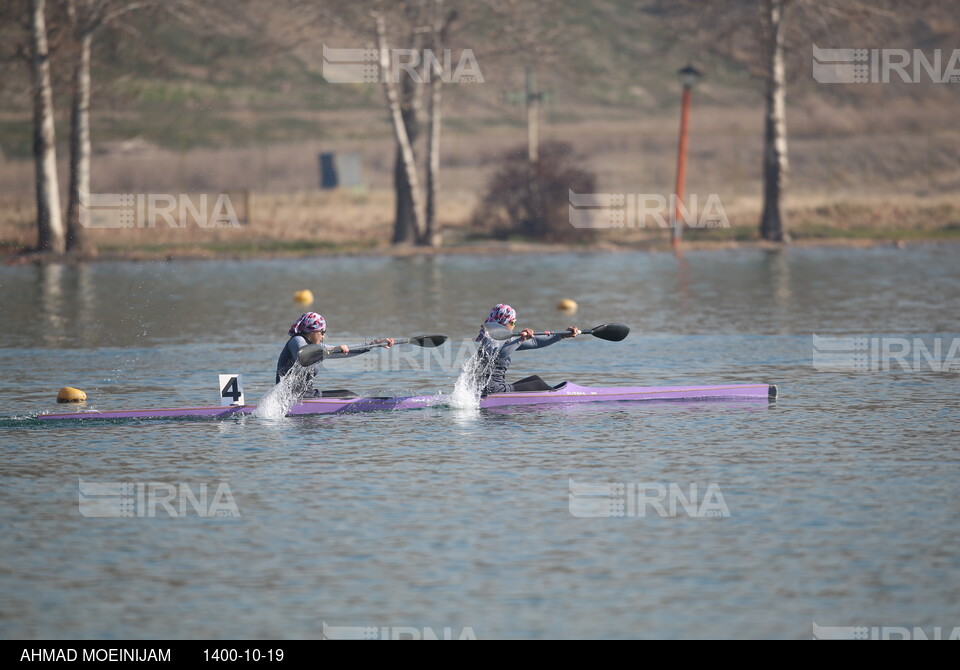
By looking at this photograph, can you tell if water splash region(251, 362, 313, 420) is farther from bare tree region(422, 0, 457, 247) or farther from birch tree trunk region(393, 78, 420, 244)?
birch tree trunk region(393, 78, 420, 244)

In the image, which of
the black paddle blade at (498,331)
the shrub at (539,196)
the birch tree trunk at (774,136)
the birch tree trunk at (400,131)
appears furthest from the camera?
the shrub at (539,196)

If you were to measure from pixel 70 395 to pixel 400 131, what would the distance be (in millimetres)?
25724

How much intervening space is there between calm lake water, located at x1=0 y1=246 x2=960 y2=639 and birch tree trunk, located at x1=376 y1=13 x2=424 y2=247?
14897 mm

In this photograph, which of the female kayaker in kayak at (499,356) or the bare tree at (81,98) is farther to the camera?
the bare tree at (81,98)

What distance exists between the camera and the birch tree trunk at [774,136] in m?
43.9

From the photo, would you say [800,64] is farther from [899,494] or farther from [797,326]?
[899,494]

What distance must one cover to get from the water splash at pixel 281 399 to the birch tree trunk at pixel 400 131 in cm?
2430

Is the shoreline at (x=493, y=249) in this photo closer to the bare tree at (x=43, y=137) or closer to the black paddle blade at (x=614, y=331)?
the bare tree at (x=43, y=137)

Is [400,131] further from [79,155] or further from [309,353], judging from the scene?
[309,353]

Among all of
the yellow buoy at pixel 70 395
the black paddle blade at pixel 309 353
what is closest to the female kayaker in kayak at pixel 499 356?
the black paddle blade at pixel 309 353

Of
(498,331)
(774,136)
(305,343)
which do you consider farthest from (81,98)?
(498,331)

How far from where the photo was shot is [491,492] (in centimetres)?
1380

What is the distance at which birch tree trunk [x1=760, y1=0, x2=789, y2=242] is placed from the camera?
144 ft

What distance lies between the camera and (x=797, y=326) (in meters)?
27.6
